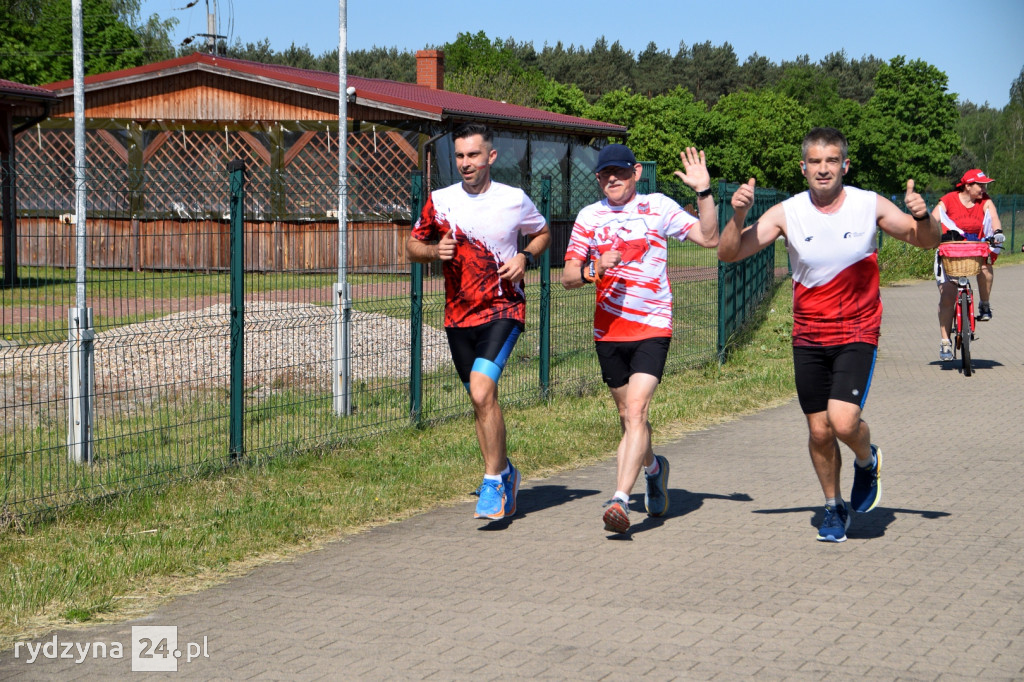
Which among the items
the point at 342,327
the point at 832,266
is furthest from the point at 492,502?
the point at 342,327

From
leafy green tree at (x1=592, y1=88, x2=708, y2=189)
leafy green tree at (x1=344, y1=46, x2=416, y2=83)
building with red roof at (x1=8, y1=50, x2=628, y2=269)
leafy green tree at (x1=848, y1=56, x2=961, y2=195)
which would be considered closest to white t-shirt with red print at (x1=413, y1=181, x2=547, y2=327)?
building with red roof at (x1=8, y1=50, x2=628, y2=269)

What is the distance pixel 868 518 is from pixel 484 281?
2.49m

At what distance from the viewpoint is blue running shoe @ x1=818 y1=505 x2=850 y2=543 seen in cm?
643

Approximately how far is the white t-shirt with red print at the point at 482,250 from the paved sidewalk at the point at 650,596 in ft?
3.83

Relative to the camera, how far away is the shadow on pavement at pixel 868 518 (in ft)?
21.9

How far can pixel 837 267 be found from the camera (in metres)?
6.18

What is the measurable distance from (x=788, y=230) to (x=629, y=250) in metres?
0.86

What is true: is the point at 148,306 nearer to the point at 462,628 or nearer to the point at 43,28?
the point at 462,628

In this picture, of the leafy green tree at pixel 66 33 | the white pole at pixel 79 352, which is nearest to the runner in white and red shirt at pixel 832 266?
the white pole at pixel 79 352

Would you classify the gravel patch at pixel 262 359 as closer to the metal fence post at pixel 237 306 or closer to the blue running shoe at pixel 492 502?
the metal fence post at pixel 237 306

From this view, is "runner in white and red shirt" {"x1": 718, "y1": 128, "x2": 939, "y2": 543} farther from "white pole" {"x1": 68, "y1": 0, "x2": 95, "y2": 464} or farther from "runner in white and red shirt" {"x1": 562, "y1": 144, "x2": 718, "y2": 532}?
"white pole" {"x1": 68, "y1": 0, "x2": 95, "y2": 464}

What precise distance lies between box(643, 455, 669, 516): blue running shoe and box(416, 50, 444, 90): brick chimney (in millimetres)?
31570

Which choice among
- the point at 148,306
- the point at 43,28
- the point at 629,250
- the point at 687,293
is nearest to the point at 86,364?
the point at 148,306

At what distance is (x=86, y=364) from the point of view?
7750 mm
